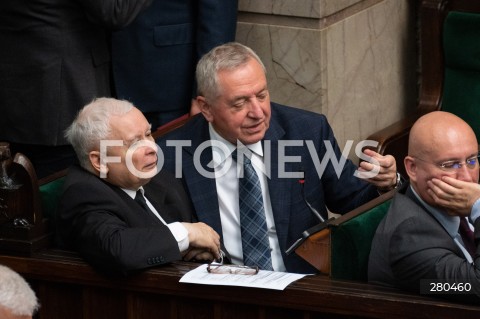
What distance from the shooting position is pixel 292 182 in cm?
436

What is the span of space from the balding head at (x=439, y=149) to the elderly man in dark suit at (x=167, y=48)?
1387 millimetres

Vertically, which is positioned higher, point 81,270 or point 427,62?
point 427,62

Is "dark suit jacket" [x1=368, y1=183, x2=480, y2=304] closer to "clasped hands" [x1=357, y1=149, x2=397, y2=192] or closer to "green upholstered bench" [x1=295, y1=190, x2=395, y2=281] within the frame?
"green upholstered bench" [x1=295, y1=190, x2=395, y2=281]

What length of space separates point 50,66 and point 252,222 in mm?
932

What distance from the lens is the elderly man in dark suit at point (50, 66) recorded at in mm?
4496

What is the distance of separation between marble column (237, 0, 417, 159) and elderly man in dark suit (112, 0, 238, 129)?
22cm

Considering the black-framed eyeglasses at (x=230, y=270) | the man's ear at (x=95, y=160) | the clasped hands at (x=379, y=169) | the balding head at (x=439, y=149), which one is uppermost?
the balding head at (x=439, y=149)

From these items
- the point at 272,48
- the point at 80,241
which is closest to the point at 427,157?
the point at 80,241

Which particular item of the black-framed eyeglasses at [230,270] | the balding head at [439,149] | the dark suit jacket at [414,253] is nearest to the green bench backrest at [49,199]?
the black-framed eyeglasses at [230,270]

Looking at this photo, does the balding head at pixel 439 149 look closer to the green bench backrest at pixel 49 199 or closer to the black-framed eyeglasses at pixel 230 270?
the black-framed eyeglasses at pixel 230 270

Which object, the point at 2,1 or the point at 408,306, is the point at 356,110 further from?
the point at 408,306

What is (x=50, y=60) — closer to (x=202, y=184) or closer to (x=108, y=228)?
(x=202, y=184)

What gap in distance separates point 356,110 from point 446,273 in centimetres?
200

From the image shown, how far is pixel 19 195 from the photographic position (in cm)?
396
